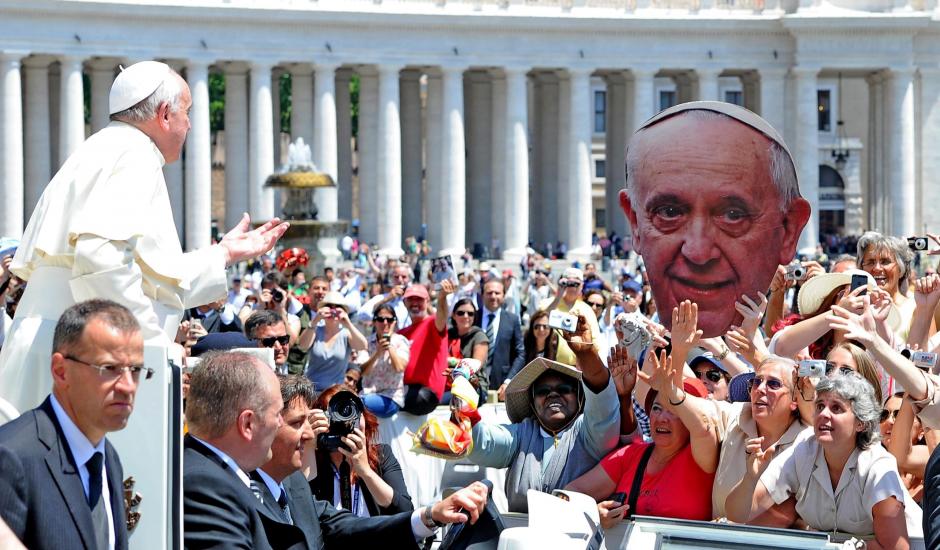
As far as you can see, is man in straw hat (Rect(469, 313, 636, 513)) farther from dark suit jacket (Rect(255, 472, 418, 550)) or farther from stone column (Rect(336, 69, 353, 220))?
stone column (Rect(336, 69, 353, 220))

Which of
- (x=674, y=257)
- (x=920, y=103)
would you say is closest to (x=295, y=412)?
(x=674, y=257)

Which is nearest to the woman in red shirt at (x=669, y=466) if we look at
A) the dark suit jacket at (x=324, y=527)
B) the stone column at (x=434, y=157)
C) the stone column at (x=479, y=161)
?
the dark suit jacket at (x=324, y=527)

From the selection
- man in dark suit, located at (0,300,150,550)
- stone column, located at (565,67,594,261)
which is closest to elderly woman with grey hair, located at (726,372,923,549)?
man in dark suit, located at (0,300,150,550)

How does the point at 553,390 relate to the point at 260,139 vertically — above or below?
below

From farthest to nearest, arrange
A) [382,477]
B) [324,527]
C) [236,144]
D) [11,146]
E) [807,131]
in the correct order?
[236,144] → [807,131] → [11,146] → [382,477] → [324,527]

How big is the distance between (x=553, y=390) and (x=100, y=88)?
236 feet

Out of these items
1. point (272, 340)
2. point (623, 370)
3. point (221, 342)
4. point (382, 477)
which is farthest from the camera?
point (272, 340)

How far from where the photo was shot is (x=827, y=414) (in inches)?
478

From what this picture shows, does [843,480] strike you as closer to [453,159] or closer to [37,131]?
[453,159]

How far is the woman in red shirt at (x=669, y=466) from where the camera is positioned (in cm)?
1327

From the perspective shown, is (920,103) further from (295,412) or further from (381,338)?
(295,412)

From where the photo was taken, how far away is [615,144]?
91.9m

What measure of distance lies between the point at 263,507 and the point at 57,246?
7.74 ft

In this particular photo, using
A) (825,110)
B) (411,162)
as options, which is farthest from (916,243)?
(825,110)
